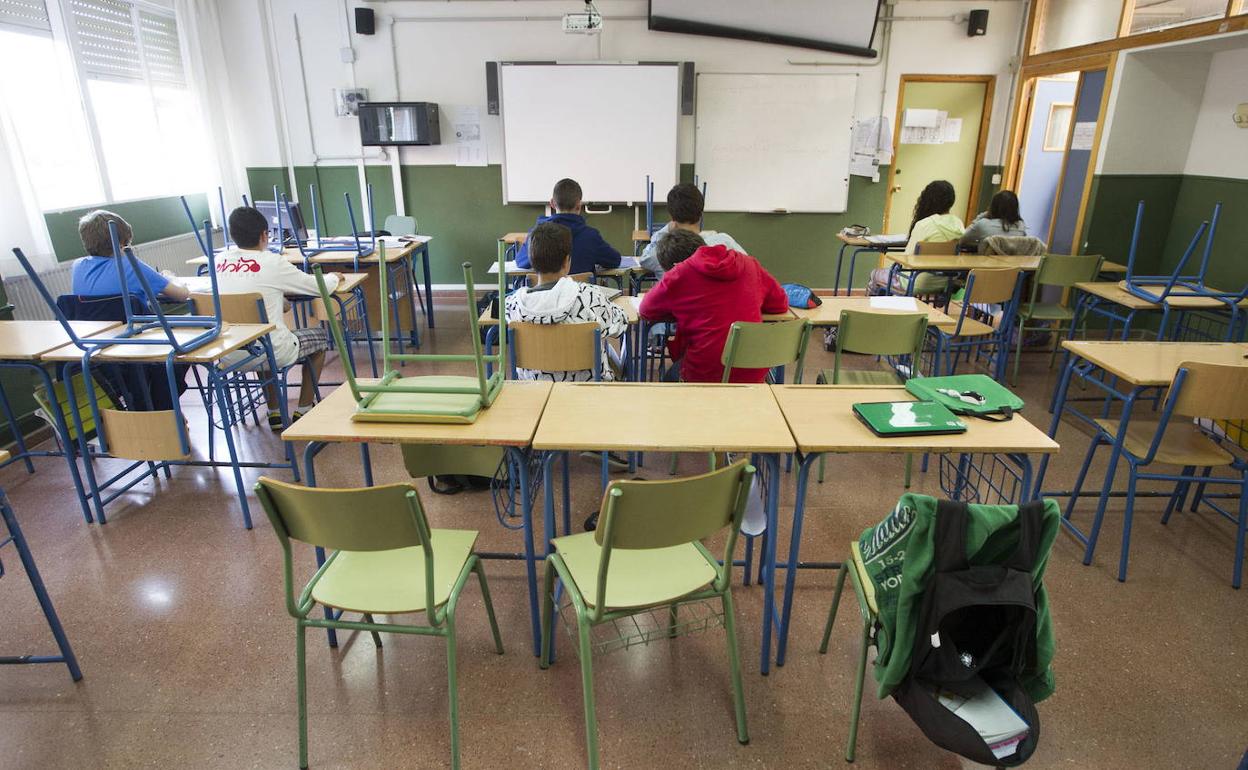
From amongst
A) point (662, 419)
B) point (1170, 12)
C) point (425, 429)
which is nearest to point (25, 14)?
point (425, 429)

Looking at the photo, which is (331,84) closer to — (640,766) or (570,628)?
(570,628)

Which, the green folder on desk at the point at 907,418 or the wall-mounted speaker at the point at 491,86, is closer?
the green folder on desk at the point at 907,418

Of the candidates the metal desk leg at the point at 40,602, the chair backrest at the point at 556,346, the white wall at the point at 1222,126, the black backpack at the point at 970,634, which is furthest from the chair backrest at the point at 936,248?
the metal desk leg at the point at 40,602

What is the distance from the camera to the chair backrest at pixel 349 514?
1.40 meters

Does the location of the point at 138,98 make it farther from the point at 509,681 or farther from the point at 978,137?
the point at 978,137

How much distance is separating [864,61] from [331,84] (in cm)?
475

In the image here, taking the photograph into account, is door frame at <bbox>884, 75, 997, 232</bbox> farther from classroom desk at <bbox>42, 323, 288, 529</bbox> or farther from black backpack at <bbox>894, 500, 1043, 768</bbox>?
black backpack at <bbox>894, 500, 1043, 768</bbox>

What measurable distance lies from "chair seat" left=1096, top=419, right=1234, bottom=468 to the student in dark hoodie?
8.57 ft

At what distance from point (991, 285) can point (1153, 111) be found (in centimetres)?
221

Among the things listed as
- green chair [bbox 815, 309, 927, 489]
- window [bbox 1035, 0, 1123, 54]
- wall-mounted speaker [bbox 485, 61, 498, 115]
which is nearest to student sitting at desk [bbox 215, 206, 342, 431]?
green chair [bbox 815, 309, 927, 489]

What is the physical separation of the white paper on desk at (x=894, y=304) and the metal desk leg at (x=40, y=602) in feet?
10.6

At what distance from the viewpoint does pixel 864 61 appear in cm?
612

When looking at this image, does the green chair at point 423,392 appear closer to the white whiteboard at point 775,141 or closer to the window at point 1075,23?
the white whiteboard at point 775,141

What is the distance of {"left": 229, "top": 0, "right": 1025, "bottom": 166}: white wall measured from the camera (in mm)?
5992
